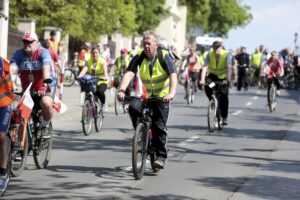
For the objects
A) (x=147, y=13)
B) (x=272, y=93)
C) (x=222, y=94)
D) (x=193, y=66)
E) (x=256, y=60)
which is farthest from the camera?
(x=147, y=13)

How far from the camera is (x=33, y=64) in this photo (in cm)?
1073

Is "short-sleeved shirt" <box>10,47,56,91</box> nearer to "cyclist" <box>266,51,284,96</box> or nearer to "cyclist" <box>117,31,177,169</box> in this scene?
"cyclist" <box>117,31,177,169</box>

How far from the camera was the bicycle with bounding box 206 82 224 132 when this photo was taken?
17219 mm

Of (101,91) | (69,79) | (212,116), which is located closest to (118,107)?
(101,91)

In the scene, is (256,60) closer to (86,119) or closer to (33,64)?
(86,119)

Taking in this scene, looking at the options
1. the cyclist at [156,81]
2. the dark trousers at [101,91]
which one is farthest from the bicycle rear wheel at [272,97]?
Result: the cyclist at [156,81]

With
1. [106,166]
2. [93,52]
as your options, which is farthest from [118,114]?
[106,166]

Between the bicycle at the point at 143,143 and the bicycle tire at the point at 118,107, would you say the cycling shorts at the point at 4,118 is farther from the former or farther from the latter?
the bicycle tire at the point at 118,107

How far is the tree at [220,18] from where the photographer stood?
95.8m

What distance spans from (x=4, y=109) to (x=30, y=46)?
2127 millimetres

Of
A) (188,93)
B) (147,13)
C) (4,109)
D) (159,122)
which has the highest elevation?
(147,13)

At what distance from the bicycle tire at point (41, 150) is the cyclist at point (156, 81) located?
1.25 m

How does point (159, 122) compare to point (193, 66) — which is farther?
point (193, 66)

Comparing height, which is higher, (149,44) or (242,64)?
(149,44)
